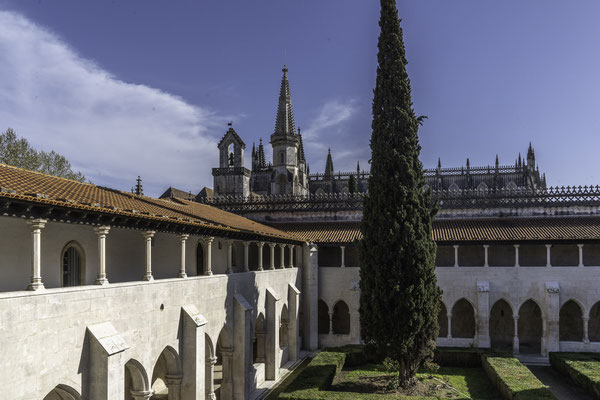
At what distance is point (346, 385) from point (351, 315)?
9.48 metres

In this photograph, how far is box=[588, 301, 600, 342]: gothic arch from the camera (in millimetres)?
32156

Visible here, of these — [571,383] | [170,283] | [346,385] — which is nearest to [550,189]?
[571,383]

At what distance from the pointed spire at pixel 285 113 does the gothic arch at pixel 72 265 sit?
2932 centimetres

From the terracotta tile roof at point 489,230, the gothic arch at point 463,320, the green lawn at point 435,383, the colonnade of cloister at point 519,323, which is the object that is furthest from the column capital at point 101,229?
the gothic arch at point 463,320

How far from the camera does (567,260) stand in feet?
106

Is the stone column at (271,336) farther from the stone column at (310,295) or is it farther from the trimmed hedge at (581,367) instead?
the trimmed hedge at (581,367)

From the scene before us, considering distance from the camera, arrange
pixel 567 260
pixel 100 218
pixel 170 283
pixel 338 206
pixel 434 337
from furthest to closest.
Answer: pixel 338 206 → pixel 567 260 → pixel 434 337 → pixel 170 283 → pixel 100 218

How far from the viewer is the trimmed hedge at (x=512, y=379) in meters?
19.2

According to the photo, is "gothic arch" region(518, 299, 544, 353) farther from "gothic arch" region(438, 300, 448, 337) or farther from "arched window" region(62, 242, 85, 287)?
"arched window" region(62, 242, 85, 287)

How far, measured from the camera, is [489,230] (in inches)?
1291

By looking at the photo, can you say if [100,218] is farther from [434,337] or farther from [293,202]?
[293,202]

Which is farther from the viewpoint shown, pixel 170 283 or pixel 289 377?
pixel 289 377

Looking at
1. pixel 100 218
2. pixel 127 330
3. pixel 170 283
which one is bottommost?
pixel 127 330

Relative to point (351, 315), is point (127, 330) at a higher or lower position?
higher
